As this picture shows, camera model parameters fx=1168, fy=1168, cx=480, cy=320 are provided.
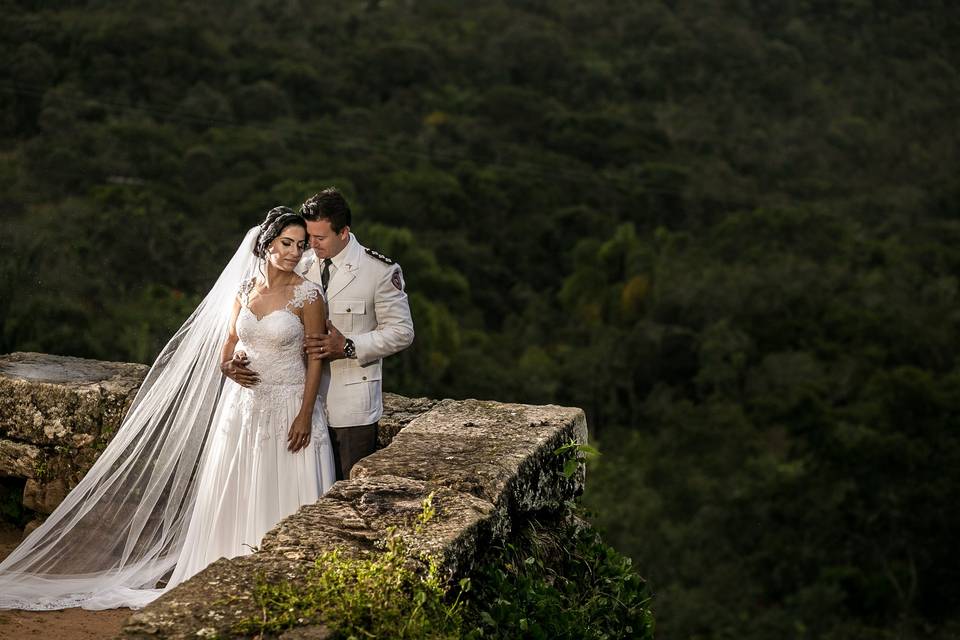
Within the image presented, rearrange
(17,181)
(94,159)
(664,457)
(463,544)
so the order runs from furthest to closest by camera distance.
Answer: (94,159)
(664,457)
(17,181)
(463,544)

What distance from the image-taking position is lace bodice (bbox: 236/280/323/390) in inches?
163

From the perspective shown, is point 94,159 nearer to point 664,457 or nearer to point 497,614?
point 664,457

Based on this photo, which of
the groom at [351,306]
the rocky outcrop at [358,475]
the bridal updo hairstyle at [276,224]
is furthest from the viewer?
the groom at [351,306]

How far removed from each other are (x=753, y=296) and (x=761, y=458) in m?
9.35

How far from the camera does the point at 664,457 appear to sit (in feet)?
93.5

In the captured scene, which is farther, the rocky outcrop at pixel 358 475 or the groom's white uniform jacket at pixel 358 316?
the groom's white uniform jacket at pixel 358 316

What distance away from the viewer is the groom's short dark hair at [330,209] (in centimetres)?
417

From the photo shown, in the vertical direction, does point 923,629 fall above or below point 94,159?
below

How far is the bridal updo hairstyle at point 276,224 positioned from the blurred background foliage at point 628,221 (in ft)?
28.3

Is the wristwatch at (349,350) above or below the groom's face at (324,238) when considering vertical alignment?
below

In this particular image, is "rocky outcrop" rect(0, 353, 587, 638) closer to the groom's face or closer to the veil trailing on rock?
the veil trailing on rock

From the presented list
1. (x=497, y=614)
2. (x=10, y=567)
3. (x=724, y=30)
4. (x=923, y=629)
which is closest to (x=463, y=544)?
(x=497, y=614)

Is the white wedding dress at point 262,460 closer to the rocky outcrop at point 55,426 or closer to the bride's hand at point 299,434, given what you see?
the bride's hand at point 299,434

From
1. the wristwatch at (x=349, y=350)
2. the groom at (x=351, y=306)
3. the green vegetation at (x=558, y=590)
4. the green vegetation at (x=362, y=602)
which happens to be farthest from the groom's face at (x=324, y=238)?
the green vegetation at (x=362, y=602)
